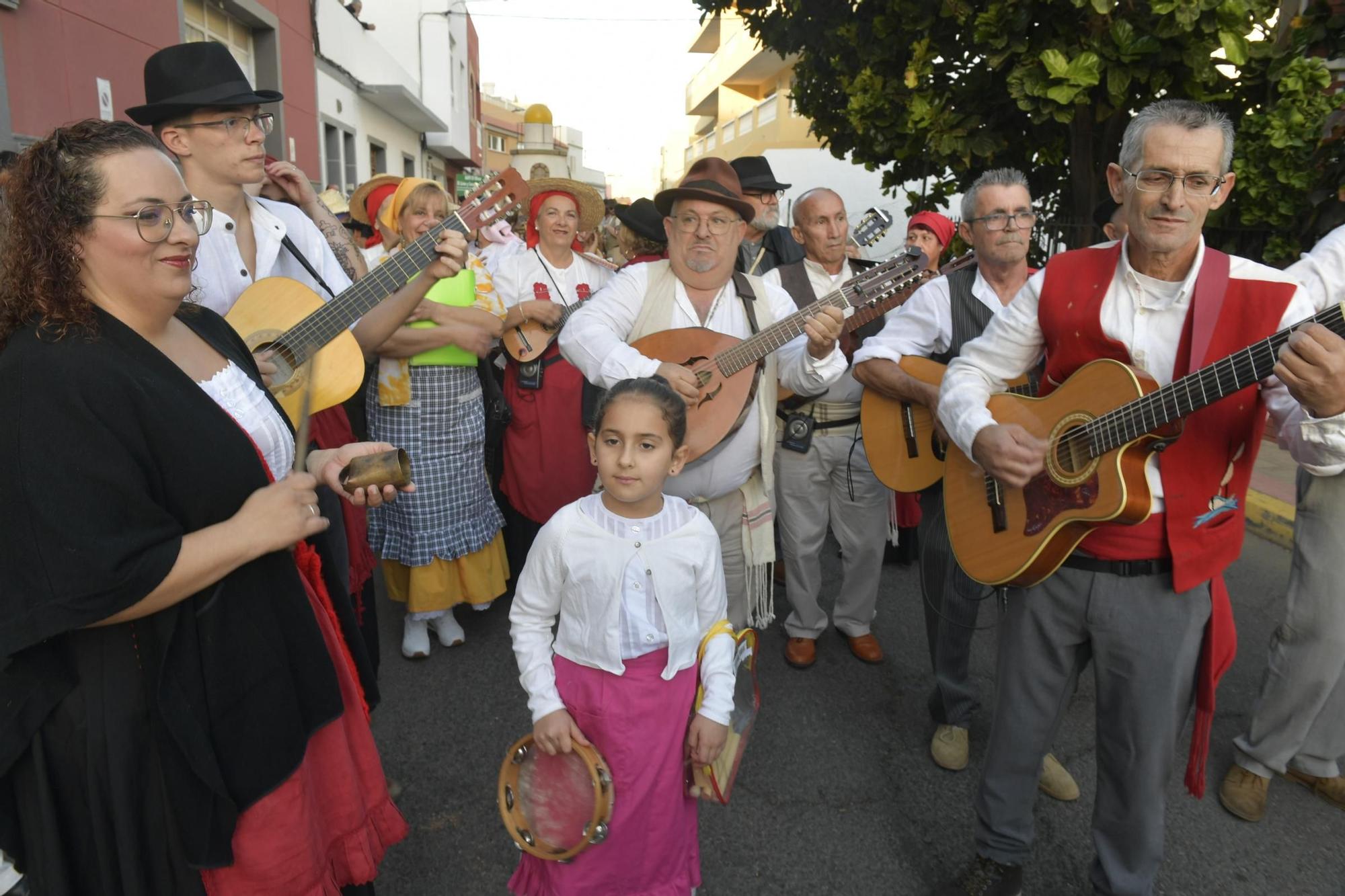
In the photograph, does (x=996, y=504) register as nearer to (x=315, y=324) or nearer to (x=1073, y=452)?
(x=1073, y=452)

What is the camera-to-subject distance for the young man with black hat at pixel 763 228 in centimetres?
503

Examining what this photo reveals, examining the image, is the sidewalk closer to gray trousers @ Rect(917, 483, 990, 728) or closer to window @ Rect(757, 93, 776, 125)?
gray trousers @ Rect(917, 483, 990, 728)

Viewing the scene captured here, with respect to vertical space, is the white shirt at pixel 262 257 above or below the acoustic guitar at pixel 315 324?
above

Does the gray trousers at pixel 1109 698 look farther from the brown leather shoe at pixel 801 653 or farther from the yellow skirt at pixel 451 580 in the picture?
the yellow skirt at pixel 451 580

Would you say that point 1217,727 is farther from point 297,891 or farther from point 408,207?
point 408,207

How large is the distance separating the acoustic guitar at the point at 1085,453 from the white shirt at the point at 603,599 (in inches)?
34.5

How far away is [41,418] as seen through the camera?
136 cm

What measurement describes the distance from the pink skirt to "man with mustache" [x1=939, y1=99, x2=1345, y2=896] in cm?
97

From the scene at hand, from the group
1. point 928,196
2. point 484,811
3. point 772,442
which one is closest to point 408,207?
point 772,442

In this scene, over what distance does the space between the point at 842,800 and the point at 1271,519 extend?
4.69m

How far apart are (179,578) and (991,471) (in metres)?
1.97

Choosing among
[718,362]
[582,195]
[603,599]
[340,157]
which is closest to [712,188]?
[718,362]

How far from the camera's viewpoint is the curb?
5758 mm

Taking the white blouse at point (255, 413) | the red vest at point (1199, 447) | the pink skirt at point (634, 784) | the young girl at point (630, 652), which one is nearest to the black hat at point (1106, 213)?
the red vest at point (1199, 447)
